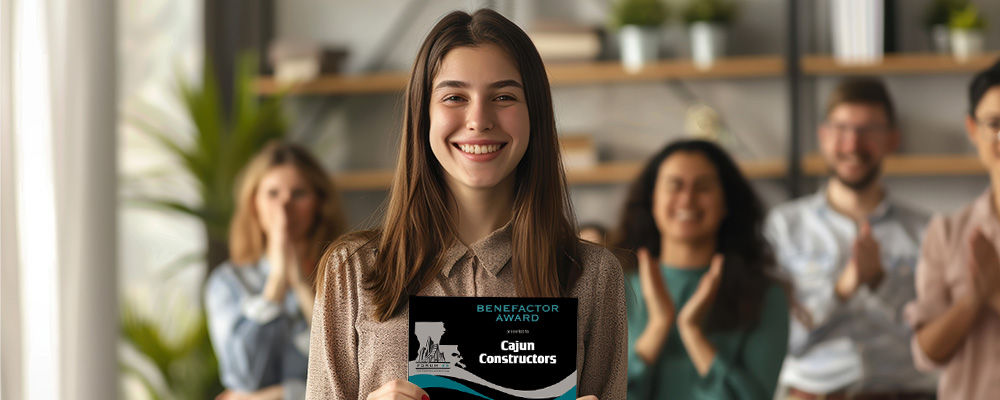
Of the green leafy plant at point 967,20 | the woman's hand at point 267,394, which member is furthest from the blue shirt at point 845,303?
the woman's hand at point 267,394

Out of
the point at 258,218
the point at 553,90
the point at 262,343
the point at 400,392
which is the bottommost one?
the point at 262,343

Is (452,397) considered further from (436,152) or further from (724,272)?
(724,272)

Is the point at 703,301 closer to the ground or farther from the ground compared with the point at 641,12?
closer to the ground

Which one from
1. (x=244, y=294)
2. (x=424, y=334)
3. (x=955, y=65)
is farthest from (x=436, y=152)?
(x=955, y=65)

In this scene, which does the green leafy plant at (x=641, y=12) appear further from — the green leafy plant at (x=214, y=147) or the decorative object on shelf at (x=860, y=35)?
the green leafy plant at (x=214, y=147)

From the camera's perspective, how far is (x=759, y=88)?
4.06 metres

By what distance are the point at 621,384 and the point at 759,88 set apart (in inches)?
123

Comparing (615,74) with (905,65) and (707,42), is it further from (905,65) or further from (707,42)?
(905,65)

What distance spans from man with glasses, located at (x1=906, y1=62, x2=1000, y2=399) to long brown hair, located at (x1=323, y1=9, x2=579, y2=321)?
1.45 metres

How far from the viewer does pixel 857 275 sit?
291 cm

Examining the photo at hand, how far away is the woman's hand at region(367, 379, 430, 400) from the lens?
1090 millimetres

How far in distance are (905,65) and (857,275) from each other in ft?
3.83

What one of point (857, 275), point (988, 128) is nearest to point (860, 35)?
point (857, 275)

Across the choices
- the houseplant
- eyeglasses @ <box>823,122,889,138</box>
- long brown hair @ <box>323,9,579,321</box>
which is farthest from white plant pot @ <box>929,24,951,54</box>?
long brown hair @ <box>323,9,579,321</box>
